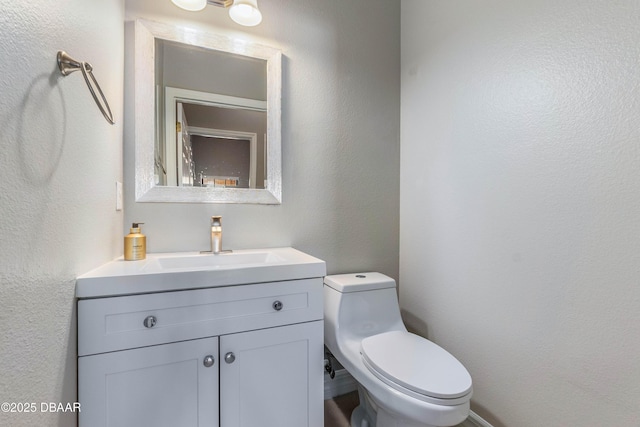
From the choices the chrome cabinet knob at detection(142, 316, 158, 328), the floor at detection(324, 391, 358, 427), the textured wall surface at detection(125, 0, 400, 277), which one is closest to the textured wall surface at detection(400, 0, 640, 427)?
the textured wall surface at detection(125, 0, 400, 277)

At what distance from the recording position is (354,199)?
1.68 m

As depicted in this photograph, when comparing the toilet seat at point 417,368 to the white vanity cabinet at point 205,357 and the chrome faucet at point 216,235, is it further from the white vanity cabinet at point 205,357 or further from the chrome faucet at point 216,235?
the chrome faucet at point 216,235

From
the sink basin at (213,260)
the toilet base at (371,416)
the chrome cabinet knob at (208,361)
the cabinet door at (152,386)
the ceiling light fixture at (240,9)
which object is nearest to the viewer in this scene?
the cabinet door at (152,386)

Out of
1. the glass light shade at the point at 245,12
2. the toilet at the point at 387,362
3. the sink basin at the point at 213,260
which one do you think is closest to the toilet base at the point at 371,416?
the toilet at the point at 387,362

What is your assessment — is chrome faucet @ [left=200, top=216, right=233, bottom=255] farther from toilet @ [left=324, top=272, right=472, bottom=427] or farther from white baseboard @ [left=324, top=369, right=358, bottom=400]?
white baseboard @ [left=324, top=369, right=358, bottom=400]

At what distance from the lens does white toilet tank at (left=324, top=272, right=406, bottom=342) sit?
1364 mm

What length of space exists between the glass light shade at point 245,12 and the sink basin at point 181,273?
117 centimetres

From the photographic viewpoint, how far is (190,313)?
Result: 3.05 feet

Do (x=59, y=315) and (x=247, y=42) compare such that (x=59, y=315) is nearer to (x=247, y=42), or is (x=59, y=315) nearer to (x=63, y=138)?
(x=63, y=138)

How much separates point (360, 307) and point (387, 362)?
360mm

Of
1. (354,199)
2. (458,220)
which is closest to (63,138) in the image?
(354,199)

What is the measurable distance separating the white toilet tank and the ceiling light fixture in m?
1.39

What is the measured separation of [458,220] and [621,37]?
818 mm

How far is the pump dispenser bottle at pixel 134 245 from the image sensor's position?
114 cm
